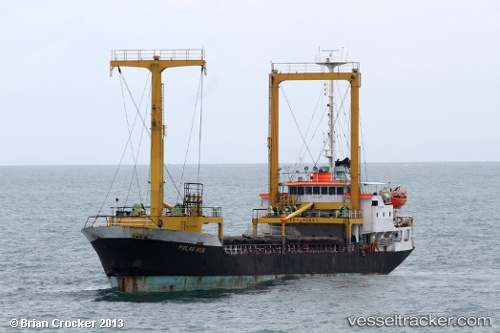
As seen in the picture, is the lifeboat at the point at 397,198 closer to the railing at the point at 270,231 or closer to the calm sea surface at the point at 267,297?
the calm sea surface at the point at 267,297

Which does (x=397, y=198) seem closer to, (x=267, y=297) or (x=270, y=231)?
(x=270, y=231)

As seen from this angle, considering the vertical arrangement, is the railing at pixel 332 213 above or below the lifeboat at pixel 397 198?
below

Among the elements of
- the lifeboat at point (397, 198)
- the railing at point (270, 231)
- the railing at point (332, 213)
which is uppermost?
the lifeboat at point (397, 198)

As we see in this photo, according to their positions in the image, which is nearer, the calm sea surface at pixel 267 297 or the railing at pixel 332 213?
the calm sea surface at pixel 267 297

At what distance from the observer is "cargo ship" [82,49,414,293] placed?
5353 centimetres

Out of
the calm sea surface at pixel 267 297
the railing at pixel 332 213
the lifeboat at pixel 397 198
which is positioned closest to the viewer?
the calm sea surface at pixel 267 297

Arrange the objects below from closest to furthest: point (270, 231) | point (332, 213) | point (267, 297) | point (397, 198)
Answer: point (267, 297) → point (332, 213) → point (270, 231) → point (397, 198)

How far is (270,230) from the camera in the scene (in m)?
65.1

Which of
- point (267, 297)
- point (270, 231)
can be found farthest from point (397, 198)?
point (267, 297)

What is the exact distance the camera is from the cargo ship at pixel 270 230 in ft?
176

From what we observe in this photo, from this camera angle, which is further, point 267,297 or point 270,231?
point 270,231

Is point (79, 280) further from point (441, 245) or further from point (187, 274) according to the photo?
point (441, 245)

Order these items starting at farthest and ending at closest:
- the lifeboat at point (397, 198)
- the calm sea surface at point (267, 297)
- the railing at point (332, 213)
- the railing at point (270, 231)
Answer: the lifeboat at point (397, 198)
the railing at point (270, 231)
the railing at point (332, 213)
the calm sea surface at point (267, 297)

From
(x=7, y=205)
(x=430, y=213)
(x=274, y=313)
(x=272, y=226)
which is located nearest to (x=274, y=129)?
(x=272, y=226)
